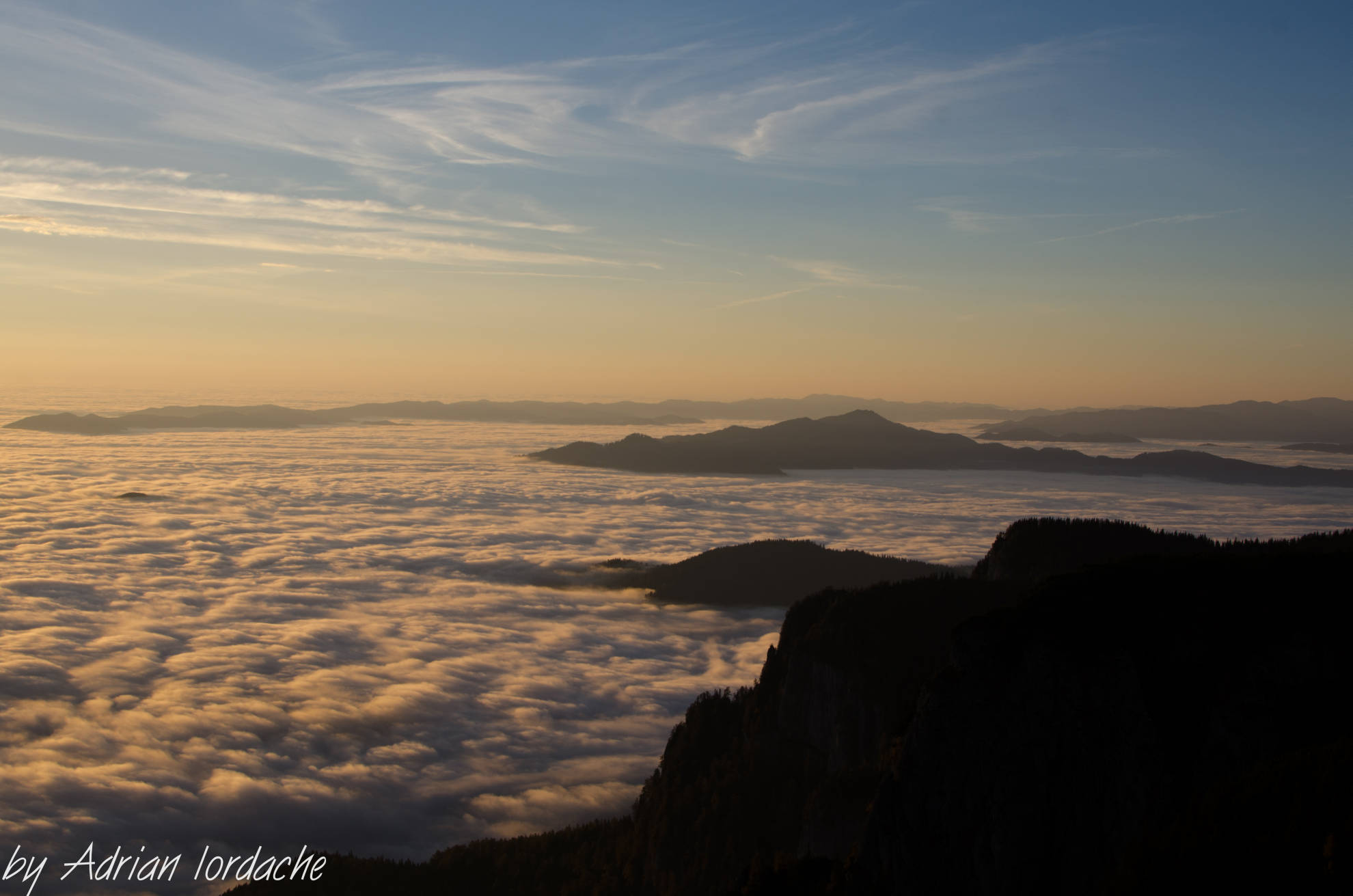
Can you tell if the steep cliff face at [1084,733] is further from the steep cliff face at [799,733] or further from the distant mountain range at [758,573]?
the distant mountain range at [758,573]

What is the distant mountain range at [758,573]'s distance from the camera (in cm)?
17150

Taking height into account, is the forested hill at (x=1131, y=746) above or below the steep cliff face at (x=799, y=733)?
above

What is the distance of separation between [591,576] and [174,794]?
103089 mm

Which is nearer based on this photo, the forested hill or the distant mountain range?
the forested hill

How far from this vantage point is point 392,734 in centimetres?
9881

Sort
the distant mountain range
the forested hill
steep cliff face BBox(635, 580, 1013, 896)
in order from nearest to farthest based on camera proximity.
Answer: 1. the forested hill
2. steep cliff face BBox(635, 580, 1013, 896)
3. the distant mountain range

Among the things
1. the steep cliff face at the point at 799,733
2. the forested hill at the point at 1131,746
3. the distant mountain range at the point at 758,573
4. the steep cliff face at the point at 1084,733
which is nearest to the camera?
the forested hill at the point at 1131,746

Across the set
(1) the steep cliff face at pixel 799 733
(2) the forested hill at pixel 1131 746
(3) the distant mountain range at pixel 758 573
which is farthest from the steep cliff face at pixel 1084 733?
(3) the distant mountain range at pixel 758 573

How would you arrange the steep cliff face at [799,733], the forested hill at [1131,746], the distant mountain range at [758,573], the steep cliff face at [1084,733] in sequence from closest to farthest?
1. the forested hill at [1131,746]
2. the steep cliff face at [1084,733]
3. the steep cliff face at [799,733]
4. the distant mountain range at [758,573]

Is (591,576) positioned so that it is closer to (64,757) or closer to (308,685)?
(308,685)

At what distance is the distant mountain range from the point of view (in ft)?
563

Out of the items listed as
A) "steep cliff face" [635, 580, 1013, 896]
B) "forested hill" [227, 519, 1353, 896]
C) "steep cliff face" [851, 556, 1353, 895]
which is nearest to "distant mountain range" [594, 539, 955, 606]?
"steep cliff face" [635, 580, 1013, 896]

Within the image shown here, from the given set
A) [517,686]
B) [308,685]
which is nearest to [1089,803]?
[517,686]

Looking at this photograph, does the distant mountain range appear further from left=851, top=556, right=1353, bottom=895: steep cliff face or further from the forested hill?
left=851, top=556, right=1353, bottom=895: steep cliff face
